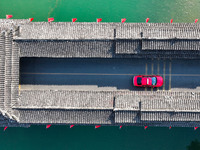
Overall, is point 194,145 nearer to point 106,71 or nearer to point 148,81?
point 148,81

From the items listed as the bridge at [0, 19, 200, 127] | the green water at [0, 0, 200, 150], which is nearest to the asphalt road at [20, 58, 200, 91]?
the bridge at [0, 19, 200, 127]

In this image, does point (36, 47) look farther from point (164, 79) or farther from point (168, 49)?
point (164, 79)

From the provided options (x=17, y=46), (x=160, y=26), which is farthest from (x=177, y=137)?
(x=17, y=46)

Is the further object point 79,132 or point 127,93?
point 79,132

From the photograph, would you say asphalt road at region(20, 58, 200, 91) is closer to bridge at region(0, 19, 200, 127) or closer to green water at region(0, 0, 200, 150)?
bridge at region(0, 19, 200, 127)

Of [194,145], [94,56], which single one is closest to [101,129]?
[94,56]

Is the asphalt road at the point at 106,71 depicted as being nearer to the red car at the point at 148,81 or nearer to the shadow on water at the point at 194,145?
the red car at the point at 148,81
